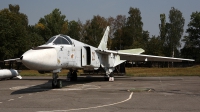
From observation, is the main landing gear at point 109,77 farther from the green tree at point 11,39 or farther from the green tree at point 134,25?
the green tree at point 134,25

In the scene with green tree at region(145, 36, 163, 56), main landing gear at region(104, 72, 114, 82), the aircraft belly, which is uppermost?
green tree at region(145, 36, 163, 56)

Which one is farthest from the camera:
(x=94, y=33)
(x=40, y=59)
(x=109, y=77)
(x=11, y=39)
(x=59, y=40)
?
(x=94, y=33)

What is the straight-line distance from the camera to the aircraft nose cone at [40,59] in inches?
446

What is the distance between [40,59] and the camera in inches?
464

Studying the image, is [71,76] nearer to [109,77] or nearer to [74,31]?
[109,77]

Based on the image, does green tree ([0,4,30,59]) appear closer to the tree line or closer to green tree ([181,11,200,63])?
the tree line


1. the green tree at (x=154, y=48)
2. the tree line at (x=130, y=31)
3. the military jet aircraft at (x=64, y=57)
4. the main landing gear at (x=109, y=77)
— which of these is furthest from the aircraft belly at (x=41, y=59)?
the green tree at (x=154, y=48)

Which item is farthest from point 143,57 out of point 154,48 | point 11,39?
point 154,48

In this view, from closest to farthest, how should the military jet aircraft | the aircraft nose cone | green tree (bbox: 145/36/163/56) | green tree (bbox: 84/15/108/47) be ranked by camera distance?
1. the aircraft nose cone
2. the military jet aircraft
3. green tree (bbox: 145/36/163/56)
4. green tree (bbox: 84/15/108/47)

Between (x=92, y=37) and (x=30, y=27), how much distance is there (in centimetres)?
2518

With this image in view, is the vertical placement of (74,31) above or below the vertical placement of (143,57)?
above

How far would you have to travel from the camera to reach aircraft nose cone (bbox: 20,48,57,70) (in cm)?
1134

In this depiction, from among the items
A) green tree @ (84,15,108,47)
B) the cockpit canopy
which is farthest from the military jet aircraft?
green tree @ (84,15,108,47)

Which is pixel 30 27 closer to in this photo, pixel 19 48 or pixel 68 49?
pixel 19 48
